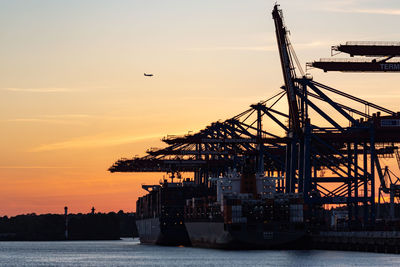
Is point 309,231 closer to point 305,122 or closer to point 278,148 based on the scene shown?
point 305,122

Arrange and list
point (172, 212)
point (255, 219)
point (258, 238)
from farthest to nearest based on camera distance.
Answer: point (172, 212)
point (255, 219)
point (258, 238)

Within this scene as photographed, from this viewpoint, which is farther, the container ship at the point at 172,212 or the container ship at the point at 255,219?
the container ship at the point at 172,212

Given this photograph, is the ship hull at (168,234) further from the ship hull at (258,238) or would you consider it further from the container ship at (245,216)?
the ship hull at (258,238)

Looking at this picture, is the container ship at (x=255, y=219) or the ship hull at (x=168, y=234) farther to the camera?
the ship hull at (x=168, y=234)

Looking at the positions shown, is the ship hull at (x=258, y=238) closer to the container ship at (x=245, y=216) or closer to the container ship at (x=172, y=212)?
the container ship at (x=245, y=216)

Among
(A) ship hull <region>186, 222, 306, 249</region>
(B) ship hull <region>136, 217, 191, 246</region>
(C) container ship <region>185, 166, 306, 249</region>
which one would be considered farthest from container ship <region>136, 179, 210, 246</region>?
(A) ship hull <region>186, 222, 306, 249</region>

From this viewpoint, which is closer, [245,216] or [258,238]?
[258,238]

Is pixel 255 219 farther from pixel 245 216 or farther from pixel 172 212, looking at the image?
pixel 172 212

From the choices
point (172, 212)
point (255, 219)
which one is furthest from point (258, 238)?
point (172, 212)

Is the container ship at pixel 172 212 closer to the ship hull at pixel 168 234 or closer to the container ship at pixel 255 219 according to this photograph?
the ship hull at pixel 168 234

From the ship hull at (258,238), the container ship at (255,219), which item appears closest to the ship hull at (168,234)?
the container ship at (255,219)

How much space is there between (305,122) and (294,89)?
197 inches

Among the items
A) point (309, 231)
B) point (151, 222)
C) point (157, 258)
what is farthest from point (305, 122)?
point (151, 222)

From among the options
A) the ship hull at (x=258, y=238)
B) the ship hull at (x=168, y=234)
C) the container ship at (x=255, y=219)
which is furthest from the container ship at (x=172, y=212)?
the ship hull at (x=258, y=238)
